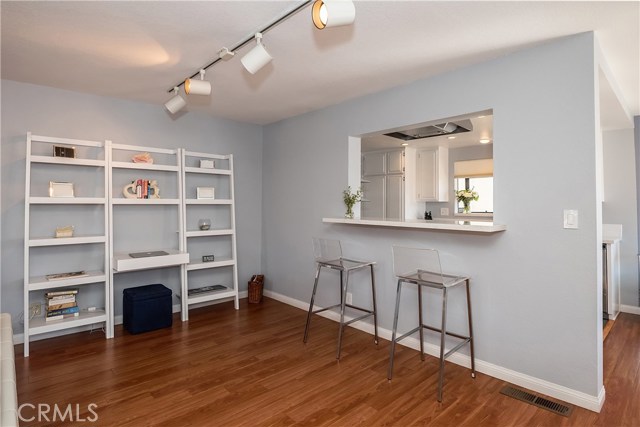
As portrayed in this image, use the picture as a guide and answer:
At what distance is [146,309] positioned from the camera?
3.44 m

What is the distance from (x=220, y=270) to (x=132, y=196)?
1403 mm

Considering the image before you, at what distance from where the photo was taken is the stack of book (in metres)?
3.15

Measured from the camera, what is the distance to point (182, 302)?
148 inches

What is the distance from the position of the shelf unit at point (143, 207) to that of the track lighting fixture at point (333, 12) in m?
2.59

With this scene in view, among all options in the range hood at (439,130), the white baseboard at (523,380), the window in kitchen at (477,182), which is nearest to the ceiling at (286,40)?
the range hood at (439,130)

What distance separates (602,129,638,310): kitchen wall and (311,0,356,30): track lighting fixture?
4.17m

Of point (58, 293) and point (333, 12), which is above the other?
point (333, 12)

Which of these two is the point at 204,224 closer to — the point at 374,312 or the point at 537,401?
the point at 374,312

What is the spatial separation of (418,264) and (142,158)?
9.75ft

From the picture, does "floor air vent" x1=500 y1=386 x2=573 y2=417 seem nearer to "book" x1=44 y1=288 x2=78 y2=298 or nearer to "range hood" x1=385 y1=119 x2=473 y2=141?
"range hood" x1=385 y1=119 x2=473 y2=141

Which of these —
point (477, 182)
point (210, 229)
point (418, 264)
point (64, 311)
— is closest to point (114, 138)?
point (210, 229)

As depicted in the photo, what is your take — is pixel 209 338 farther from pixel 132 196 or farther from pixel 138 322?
pixel 132 196

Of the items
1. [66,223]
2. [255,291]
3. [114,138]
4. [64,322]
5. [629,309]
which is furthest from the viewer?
[255,291]

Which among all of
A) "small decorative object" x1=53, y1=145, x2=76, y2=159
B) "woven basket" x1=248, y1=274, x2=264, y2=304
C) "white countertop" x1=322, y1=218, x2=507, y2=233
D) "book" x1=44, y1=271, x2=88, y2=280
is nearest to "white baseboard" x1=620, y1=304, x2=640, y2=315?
"white countertop" x1=322, y1=218, x2=507, y2=233
